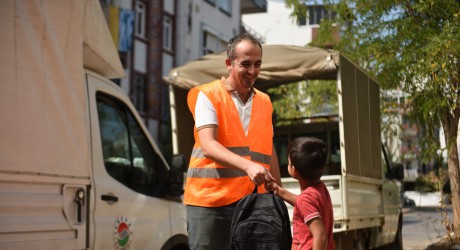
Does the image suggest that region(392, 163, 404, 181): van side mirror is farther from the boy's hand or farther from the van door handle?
the boy's hand

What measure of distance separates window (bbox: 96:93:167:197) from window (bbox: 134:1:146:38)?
83.6ft

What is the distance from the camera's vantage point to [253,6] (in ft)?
143

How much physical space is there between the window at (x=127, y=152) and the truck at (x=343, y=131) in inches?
100

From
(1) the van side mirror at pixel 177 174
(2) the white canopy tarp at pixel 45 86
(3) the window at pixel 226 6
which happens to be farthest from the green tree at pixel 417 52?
(3) the window at pixel 226 6

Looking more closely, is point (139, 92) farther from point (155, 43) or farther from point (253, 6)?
point (253, 6)

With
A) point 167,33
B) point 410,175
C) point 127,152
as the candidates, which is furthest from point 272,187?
point 410,175

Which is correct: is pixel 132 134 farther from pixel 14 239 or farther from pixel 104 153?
pixel 14 239

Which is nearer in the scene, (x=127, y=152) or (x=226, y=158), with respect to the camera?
(x=226, y=158)

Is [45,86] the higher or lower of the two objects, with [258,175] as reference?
higher

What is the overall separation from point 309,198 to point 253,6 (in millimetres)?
40084

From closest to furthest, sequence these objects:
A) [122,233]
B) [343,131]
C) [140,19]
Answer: [122,233], [343,131], [140,19]

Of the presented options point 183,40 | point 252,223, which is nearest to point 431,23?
point 252,223

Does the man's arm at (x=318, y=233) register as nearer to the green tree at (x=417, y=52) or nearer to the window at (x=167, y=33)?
the green tree at (x=417, y=52)

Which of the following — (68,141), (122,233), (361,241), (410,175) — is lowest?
(361,241)
